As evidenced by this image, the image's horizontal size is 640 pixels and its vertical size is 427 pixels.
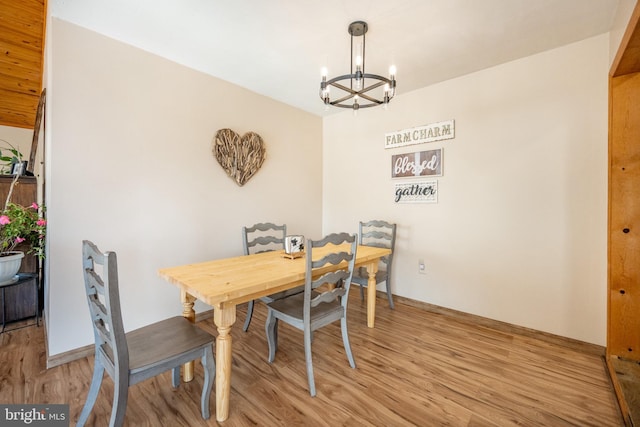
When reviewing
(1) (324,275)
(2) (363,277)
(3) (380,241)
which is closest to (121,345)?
(1) (324,275)

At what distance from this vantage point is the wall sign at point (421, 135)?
284 centimetres

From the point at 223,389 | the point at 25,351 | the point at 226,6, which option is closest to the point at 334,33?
the point at 226,6

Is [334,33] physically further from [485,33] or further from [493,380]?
[493,380]

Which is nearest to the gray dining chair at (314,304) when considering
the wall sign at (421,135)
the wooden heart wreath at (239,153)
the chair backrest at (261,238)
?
the chair backrest at (261,238)

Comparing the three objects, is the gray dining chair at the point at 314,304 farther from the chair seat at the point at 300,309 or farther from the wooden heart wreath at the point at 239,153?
the wooden heart wreath at the point at 239,153

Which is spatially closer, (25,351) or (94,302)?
(94,302)

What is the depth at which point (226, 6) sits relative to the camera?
179 cm

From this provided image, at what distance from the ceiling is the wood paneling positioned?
86 centimetres

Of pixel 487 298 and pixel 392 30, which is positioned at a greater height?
pixel 392 30

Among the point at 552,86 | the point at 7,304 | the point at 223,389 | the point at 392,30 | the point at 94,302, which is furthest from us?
the point at 7,304

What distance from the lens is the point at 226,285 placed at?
1.51 metres

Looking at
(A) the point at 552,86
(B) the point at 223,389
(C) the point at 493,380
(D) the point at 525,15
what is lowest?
(C) the point at 493,380

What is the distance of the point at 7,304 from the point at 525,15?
4.87 m

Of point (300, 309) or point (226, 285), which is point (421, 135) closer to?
Answer: point (300, 309)
